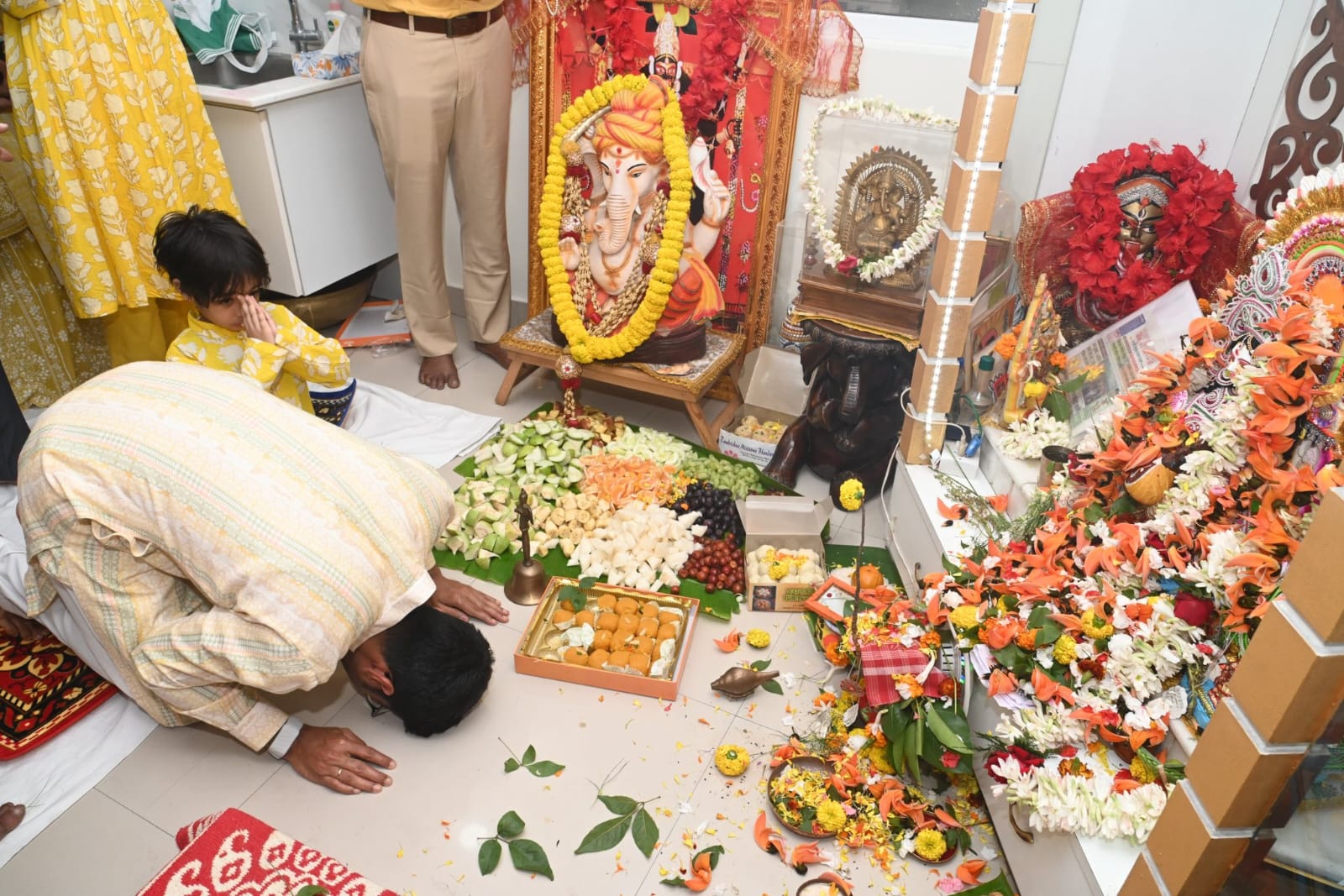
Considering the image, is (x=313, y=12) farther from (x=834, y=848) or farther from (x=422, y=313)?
(x=834, y=848)

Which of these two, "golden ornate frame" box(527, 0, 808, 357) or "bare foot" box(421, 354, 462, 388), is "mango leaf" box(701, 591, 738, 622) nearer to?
"golden ornate frame" box(527, 0, 808, 357)

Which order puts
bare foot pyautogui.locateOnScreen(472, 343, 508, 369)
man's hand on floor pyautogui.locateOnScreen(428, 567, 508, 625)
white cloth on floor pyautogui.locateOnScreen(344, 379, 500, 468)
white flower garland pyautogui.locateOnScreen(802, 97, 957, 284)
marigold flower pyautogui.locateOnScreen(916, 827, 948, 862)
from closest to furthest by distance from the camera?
marigold flower pyautogui.locateOnScreen(916, 827, 948, 862), man's hand on floor pyautogui.locateOnScreen(428, 567, 508, 625), white flower garland pyautogui.locateOnScreen(802, 97, 957, 284), white cloth on floor pyautogui.locateOnScreen(344, 379, 500, 468), bare foot pyautogui.locateOnScreen(472, 343, 508, 369)

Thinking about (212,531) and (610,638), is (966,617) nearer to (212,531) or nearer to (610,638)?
(610,638)

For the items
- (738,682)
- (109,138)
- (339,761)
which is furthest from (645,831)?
(109,138)

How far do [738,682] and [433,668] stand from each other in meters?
0.81

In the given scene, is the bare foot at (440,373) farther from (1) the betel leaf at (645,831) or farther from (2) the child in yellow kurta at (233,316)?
(1) the betel leaf at (645,831)

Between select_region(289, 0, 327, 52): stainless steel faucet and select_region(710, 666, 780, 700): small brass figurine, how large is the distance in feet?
10.7

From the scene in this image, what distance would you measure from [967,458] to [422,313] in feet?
7.76

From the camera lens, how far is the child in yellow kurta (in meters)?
2.72

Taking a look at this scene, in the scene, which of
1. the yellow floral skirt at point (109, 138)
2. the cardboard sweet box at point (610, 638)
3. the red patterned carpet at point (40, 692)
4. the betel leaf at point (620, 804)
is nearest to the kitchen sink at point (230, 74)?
the yellow floral skirt at point (109, 138)

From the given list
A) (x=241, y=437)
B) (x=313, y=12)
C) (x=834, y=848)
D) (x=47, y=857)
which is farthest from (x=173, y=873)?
(x=313, y=12)

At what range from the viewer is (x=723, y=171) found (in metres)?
3.58

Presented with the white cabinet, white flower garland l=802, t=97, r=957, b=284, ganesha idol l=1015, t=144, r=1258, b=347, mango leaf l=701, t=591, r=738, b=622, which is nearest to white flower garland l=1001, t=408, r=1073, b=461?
ganesha idol l=1015, t=144, r=1258, b=347

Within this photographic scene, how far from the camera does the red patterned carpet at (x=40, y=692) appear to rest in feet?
7.37
